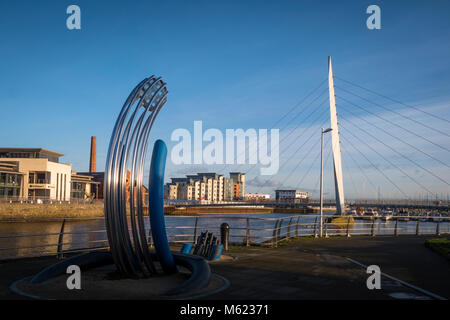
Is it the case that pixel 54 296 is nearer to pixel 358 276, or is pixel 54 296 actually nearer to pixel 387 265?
pixel 358 276

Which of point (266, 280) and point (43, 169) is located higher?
point (43, 169)

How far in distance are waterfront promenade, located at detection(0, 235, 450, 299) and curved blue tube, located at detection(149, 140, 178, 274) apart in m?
1.61

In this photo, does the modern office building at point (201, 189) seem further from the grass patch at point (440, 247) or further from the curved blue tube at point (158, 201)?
the curved blue tube at point (158, 201)

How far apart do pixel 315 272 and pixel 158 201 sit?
4387 mm

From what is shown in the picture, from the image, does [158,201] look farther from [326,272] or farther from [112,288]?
[326,272]

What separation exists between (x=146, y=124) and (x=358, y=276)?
628 cm

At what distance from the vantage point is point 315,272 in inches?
399

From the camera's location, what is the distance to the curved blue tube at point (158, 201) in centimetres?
883

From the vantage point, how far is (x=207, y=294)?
7414 mm

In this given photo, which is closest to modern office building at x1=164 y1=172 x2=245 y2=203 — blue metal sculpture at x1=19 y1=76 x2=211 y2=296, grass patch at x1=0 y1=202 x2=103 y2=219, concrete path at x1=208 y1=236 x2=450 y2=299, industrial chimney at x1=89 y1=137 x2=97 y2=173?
industrial chimney at x1=89 y1=137 x2=97 y2=173

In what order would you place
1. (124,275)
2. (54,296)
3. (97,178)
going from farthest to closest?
(97,178)
(124,275)
(54,296)

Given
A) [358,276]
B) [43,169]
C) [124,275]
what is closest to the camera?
[124,275]

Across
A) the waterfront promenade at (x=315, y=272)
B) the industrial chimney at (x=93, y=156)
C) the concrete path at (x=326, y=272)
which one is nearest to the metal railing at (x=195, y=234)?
the waterfront promenade at (x=315, y=272)
